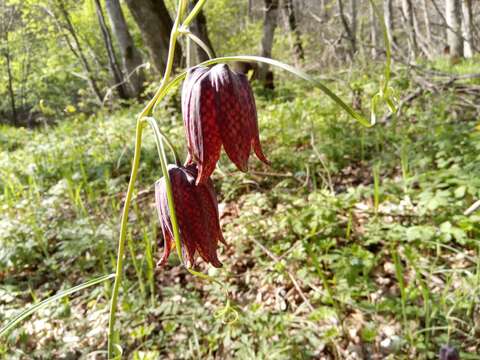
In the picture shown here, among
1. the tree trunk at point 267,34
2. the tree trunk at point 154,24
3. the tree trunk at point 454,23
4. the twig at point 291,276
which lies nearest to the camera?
the twig at point 291,276

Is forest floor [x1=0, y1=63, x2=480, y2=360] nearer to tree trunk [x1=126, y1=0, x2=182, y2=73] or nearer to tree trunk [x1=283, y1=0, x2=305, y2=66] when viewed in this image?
tree trunk [x1=126, y1=0, x2=182, y2=73]

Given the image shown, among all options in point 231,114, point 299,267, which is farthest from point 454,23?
point 231,114

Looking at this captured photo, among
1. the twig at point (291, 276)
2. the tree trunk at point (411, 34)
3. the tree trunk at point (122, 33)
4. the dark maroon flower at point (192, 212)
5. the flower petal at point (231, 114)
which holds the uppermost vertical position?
the tree trunk at point (122, 33)

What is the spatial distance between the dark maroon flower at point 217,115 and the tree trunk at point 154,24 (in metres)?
3.46

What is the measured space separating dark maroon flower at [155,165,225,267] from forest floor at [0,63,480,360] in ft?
0.64

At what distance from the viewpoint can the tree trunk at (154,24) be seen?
379cm

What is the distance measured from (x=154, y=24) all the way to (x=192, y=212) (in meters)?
3.68

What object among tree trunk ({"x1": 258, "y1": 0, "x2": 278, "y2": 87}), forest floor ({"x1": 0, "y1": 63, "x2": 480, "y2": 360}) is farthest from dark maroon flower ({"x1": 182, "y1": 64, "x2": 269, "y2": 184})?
tree trunk ({"x1": 258, "y1": 0, "x2": 278, "y2": 87})

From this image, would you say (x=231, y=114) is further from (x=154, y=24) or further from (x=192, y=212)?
(x=154, y=24)

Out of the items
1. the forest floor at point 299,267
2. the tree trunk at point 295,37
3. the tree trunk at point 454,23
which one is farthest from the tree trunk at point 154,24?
the tree trunk at point 454,23

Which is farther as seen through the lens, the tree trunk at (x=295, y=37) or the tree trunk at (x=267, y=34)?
the tree trunk at (x=295, y=37)

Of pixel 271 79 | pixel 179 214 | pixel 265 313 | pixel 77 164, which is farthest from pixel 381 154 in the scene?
pixel 271 79

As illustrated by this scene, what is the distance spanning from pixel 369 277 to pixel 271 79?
380 cm

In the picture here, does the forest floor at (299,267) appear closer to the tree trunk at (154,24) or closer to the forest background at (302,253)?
the forest background at (302,253)
